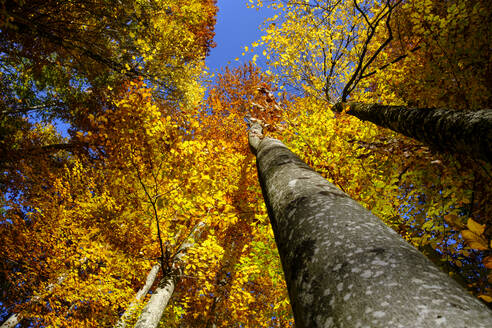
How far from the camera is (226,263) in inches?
486

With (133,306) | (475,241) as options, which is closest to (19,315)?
(133,306)

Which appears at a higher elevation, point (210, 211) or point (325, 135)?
point (325, 135)

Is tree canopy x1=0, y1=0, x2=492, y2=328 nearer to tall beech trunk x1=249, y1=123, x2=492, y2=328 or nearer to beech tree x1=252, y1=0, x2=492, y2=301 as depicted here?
beech tree x1=252, y1=0, x2=492, y2=301

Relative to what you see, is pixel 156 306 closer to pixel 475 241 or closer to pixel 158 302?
pixel 158 302

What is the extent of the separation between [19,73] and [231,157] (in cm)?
888

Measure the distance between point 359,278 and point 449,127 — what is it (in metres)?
3.33

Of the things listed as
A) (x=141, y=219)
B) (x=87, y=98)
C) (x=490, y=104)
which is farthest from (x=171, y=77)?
(x=490, y=104)

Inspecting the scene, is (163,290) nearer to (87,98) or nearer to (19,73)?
(87,98)

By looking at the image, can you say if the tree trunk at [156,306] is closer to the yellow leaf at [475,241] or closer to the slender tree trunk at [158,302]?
the slender tree trunk at [158,302]

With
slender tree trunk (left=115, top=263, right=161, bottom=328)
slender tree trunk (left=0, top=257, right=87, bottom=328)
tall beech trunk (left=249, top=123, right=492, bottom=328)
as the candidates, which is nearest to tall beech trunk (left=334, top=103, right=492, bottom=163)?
→ tall beech trunk (left=249, top=123, right=492, bottom=328)

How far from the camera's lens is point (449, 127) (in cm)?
293

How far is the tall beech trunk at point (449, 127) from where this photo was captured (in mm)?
2453

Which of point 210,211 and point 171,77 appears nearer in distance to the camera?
point 210,211

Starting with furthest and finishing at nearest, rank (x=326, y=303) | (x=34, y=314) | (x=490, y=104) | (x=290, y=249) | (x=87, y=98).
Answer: (x=87, y=98)
(x=34, y=314)
(x=490, y=104)
(x=290, y=249)
(x=326, y=303)
